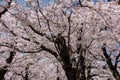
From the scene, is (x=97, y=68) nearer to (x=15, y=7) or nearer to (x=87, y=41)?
(x=87, y=41)

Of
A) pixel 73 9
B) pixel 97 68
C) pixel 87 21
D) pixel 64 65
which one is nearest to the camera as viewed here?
pixel 64 65

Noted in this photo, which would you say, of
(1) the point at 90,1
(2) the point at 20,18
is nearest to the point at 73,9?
(1) the point at 90,1

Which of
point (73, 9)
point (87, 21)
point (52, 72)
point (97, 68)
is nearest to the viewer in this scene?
point (73, 9)

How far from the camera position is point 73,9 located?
1151 cm

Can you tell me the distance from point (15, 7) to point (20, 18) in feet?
1.85

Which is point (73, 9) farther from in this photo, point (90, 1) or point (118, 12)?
point (118, 12)

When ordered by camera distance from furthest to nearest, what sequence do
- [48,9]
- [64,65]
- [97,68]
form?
1. [97,68]
2. [48,9]
3. [64,65]

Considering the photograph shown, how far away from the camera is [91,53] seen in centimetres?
1608

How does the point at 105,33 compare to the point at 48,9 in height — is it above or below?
below

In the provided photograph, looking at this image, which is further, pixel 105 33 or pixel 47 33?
pixel 105 33

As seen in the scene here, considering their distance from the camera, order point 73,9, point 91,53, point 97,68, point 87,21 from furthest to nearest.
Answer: point 97,68 < point 91,53 < point 87,21 < point 73,9

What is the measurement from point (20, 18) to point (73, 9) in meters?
2.38

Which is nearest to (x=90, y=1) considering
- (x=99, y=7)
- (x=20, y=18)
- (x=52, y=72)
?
(x=99, y=7)

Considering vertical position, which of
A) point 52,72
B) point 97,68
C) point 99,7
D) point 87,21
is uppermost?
point 99,7
